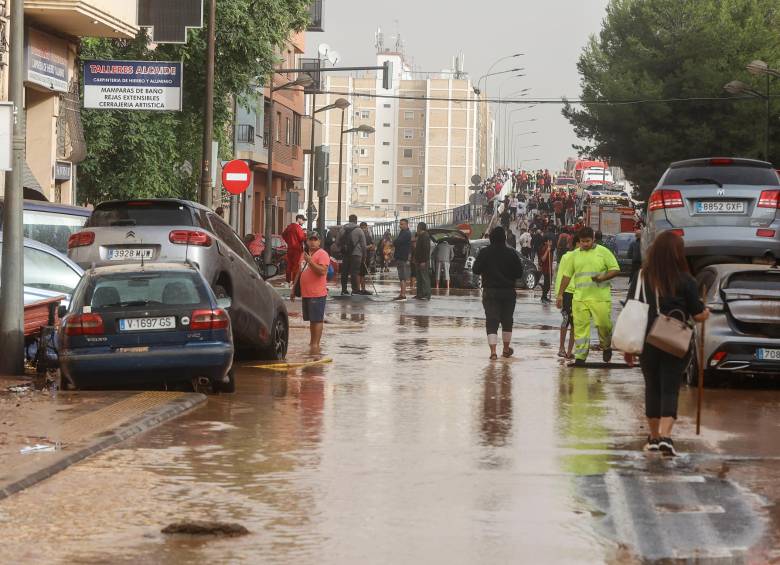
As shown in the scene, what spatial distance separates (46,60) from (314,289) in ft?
29.5

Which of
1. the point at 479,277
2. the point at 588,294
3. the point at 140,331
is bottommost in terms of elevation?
the point at 479,277

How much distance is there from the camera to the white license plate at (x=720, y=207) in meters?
21.6

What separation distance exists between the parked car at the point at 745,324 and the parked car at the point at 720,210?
Result: 356 centimetres

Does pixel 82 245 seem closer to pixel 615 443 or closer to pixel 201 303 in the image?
pixel 201 303

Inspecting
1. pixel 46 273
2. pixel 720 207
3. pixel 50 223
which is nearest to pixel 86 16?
pixel 50 223

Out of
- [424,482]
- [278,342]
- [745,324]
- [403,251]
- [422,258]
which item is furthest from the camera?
[403,251]

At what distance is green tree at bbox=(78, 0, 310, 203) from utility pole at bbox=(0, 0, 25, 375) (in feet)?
59.6

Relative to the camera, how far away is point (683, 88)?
7350 cm

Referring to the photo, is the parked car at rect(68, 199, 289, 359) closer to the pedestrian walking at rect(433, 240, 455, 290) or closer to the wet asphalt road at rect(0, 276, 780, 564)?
the wet asphalt road at rect(0, 276, 780, 564)

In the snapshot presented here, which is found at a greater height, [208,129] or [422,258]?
[208,129]

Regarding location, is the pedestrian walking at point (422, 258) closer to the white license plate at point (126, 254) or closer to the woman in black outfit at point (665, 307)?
the white license plate at point (126, 254)

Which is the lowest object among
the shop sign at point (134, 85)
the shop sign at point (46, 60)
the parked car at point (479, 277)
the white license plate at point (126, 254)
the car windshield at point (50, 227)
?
the parked car at point (479, 277)

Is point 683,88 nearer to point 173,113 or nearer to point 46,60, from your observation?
point 173,113

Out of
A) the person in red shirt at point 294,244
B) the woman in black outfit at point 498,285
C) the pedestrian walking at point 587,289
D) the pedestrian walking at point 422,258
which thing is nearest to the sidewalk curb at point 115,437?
the pedestrian walking at point 587,289
